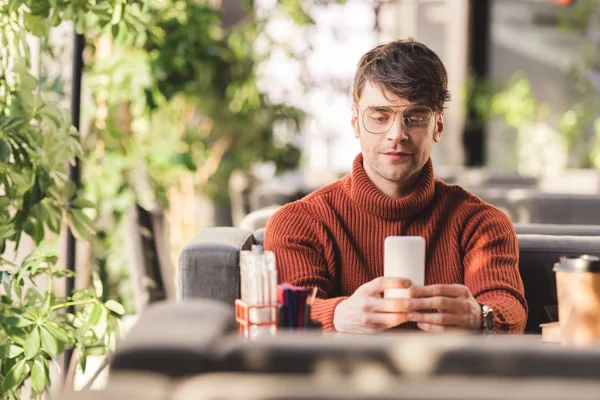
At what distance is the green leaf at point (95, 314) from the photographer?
2.32 m

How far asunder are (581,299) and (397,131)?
2.20ft

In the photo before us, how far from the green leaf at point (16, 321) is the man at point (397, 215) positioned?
0.55 meters

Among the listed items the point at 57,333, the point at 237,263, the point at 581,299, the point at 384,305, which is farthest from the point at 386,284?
the point at 57,333

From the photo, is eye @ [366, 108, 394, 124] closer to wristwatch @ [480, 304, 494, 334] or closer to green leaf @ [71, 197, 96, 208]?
wristwatch @ [480, 304, 494, 334]

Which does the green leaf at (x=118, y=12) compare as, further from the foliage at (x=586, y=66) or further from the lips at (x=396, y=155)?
the foliage at (x=586, y=66)

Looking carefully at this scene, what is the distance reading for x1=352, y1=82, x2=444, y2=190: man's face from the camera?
2.07 m

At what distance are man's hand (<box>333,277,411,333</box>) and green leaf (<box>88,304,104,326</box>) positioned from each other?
→ 796mm

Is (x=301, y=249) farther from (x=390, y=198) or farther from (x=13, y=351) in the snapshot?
(x=13, y=351)

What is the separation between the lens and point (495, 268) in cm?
213

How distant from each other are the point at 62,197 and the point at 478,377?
153 centimetres

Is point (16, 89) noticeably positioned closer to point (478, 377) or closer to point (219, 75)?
point (478, 377)

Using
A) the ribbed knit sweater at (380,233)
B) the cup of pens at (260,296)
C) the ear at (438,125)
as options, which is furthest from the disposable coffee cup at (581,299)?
the ear at (438,125)

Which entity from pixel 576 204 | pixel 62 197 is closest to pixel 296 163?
pixel 576 204

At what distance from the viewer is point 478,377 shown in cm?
100
